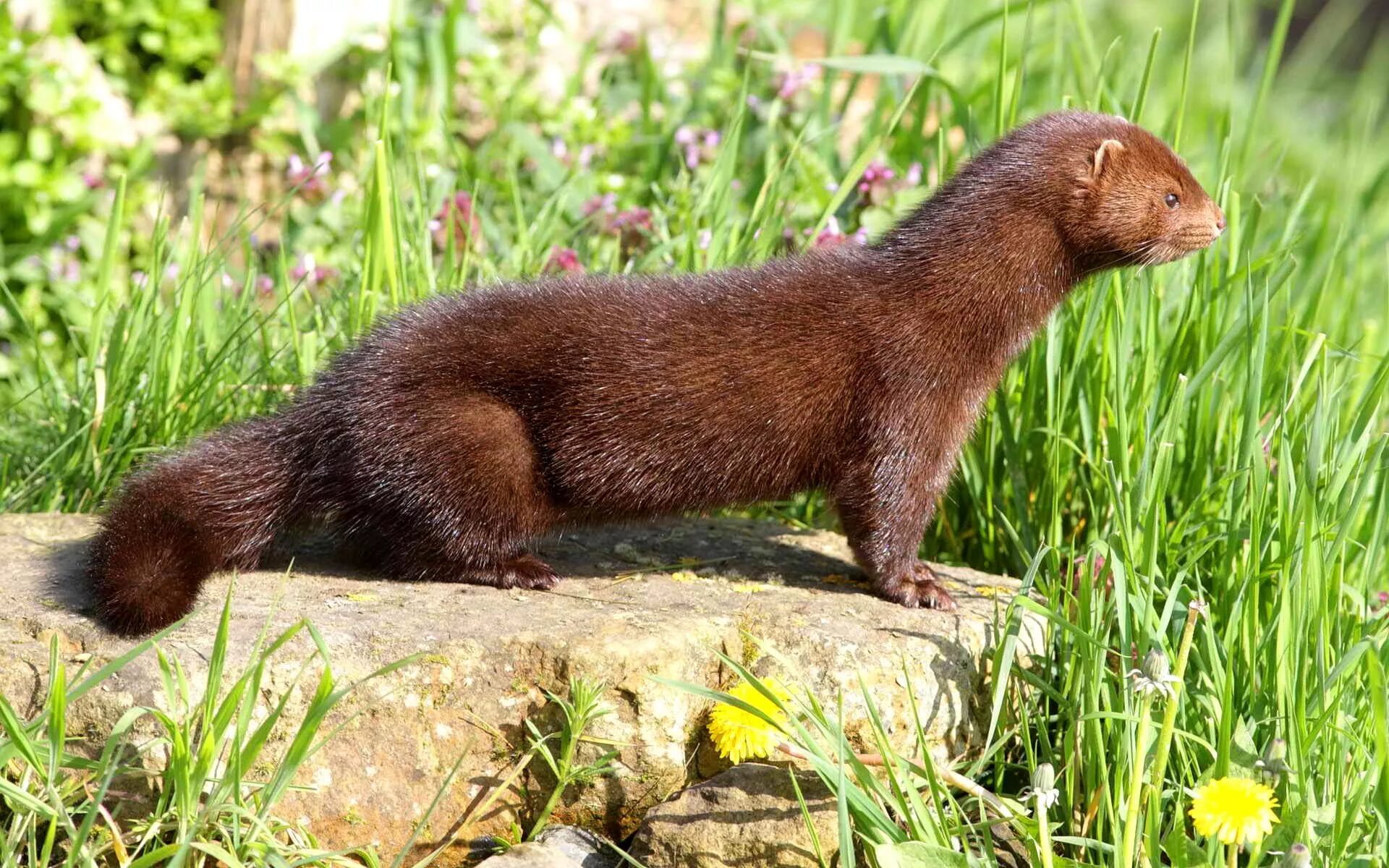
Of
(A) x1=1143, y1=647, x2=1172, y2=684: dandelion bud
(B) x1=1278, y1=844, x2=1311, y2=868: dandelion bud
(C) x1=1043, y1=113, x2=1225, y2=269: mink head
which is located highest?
(C) x1=1043, y1=113, x2=1225, y2=269: mink head

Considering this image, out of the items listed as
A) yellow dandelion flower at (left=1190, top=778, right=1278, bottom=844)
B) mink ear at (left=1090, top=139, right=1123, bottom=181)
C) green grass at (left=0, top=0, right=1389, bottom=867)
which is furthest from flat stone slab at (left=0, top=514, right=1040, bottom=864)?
mink ear at (left=1090, top=139, right=1123, bottom=181)

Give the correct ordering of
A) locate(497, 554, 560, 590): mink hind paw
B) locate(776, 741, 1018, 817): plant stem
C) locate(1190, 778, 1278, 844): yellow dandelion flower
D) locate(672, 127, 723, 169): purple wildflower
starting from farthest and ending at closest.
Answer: locate(672, 127, 723, 169): purple wildflower
locate(497, 554, 560, 590): mink hind paw
locate(776, 741, 1018, 817): plant stem
locate(1190, 778, 1278, 844): yellow dandelion flower

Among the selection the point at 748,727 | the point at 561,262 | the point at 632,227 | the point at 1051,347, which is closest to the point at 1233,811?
the point at 748,727

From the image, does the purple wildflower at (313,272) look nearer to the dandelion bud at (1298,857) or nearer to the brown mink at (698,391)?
the brown mink at (698,391)

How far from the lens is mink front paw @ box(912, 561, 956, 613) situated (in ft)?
12.1

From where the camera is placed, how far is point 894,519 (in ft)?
12.3

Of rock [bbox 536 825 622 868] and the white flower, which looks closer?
the white flower

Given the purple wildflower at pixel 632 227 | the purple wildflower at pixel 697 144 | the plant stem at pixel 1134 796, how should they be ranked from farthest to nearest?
the purple wildflower at pixel 697 144, the purple wildflower at pixel 632 227, the plant stem at pixel 1134 796

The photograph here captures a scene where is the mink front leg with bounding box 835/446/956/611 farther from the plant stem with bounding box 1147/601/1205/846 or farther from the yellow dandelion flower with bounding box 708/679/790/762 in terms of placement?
the plant stem with bounding box 1147/601/1205/846

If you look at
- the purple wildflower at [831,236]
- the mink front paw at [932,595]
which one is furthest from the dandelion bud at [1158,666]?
the purple wildflower at [831,236]

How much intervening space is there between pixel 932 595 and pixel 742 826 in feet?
3.05

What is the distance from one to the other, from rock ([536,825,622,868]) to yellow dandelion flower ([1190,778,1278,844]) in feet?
3.87

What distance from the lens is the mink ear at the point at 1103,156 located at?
379cm

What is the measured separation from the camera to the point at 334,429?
3.61 meters
